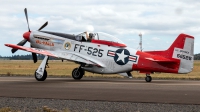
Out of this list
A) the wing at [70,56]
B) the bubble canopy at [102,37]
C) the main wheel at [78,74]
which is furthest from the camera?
the main wheel at [78,74]

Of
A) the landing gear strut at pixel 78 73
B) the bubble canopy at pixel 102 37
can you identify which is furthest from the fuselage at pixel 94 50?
the landing gear strut at pixel 78 73

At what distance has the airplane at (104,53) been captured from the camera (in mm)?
22688

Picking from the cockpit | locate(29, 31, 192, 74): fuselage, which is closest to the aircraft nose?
locate(29, 31, 192, 74): fuselage

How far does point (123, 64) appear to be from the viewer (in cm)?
2436

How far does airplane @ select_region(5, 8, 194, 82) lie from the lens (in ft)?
74.4

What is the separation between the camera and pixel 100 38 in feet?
84.4

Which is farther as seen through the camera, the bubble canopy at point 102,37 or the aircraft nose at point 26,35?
the aircraft nose at point 26,35

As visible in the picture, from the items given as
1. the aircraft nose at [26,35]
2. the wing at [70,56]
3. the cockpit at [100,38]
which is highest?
the aircraft nose at [26,35]

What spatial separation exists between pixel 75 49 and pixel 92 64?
78.1 inches

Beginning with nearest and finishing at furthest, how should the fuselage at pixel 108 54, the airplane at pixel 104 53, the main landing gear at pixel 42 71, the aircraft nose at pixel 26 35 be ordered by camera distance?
the airplane at pixel 104 53, the fuselage at pixel 108 54, the main landing gear at pixel 42 71, the aircraft nose at pixel 26 35

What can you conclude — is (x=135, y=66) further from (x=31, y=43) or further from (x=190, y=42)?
(x=31, y=43)

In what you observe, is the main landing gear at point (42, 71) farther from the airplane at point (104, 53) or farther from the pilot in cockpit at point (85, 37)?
the pilot in cockpit at point (85, 37)

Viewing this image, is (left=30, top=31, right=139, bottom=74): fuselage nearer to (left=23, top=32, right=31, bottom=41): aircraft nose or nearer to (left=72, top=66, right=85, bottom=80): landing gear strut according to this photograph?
(left=23, top=32, right=31, bottom=41): aircraft nose

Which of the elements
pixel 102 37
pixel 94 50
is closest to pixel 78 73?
pixel 94 50
